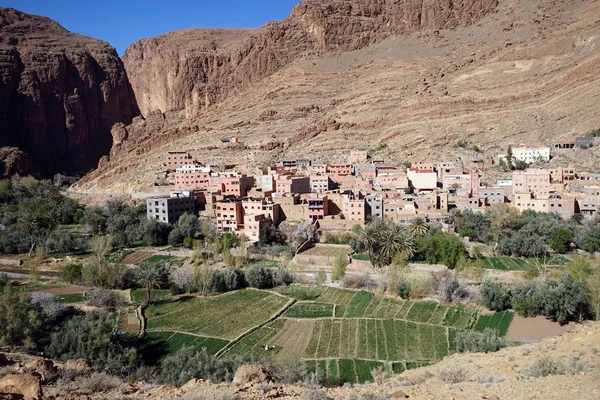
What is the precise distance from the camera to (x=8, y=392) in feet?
25.7

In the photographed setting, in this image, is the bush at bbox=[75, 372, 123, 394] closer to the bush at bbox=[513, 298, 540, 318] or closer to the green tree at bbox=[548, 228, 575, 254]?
the bush at bbox=[513, 298, 540, 318]

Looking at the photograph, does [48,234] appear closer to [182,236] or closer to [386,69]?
[182,236]

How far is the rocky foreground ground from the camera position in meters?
8.20

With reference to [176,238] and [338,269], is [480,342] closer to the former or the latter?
[338,269]

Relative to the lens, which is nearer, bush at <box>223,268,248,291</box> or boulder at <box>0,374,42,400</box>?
boulder at <box>0,374,42,400</box>

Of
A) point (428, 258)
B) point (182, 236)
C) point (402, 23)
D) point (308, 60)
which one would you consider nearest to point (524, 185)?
point (428, 258)

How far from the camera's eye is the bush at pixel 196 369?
1404cm

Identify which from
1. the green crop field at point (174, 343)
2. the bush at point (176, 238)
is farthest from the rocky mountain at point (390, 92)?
the green crop field at point (174, 343)

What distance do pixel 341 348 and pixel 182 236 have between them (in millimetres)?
20771

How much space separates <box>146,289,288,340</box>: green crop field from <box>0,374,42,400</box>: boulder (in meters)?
12.7

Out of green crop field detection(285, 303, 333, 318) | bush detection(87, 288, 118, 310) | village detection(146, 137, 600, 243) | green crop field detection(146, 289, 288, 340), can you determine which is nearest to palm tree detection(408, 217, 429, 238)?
village detection(146, 137, 600, 243)

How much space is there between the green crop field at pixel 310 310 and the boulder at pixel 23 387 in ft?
50.5

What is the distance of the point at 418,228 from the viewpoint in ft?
109

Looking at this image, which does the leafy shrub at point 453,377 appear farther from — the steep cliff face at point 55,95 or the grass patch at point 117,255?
the steep cliff face at point 55,95
